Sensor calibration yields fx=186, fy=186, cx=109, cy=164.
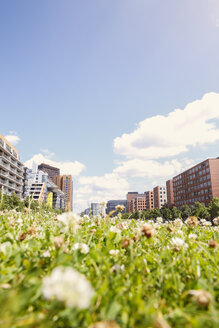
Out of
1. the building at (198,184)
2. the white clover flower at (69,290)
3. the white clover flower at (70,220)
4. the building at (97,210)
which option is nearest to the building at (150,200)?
the building at (198,184)

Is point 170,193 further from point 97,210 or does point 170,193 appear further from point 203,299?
point 203,299

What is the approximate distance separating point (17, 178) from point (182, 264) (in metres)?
91.8

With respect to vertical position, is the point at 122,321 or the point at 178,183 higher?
the point at 178,183

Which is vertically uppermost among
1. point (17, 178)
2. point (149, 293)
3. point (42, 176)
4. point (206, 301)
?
point (42, 176)

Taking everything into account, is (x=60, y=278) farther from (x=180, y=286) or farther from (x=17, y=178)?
(x=17, y=178)

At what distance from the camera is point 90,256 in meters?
1.39

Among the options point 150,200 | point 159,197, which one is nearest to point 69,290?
point 159,197

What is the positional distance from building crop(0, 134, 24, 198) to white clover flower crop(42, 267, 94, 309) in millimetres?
69961

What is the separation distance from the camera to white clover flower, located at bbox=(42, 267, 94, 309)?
64 centimetres

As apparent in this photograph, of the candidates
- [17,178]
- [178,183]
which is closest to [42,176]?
[17,178]

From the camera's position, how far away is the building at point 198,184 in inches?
3130

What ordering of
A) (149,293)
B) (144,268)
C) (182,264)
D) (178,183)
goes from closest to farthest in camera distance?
1. (149,293)
2. (144,268)
3. (182,264)
4. (178,183)

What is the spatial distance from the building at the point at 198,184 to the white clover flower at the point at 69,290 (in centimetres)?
8848

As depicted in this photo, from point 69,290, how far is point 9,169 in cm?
7976
